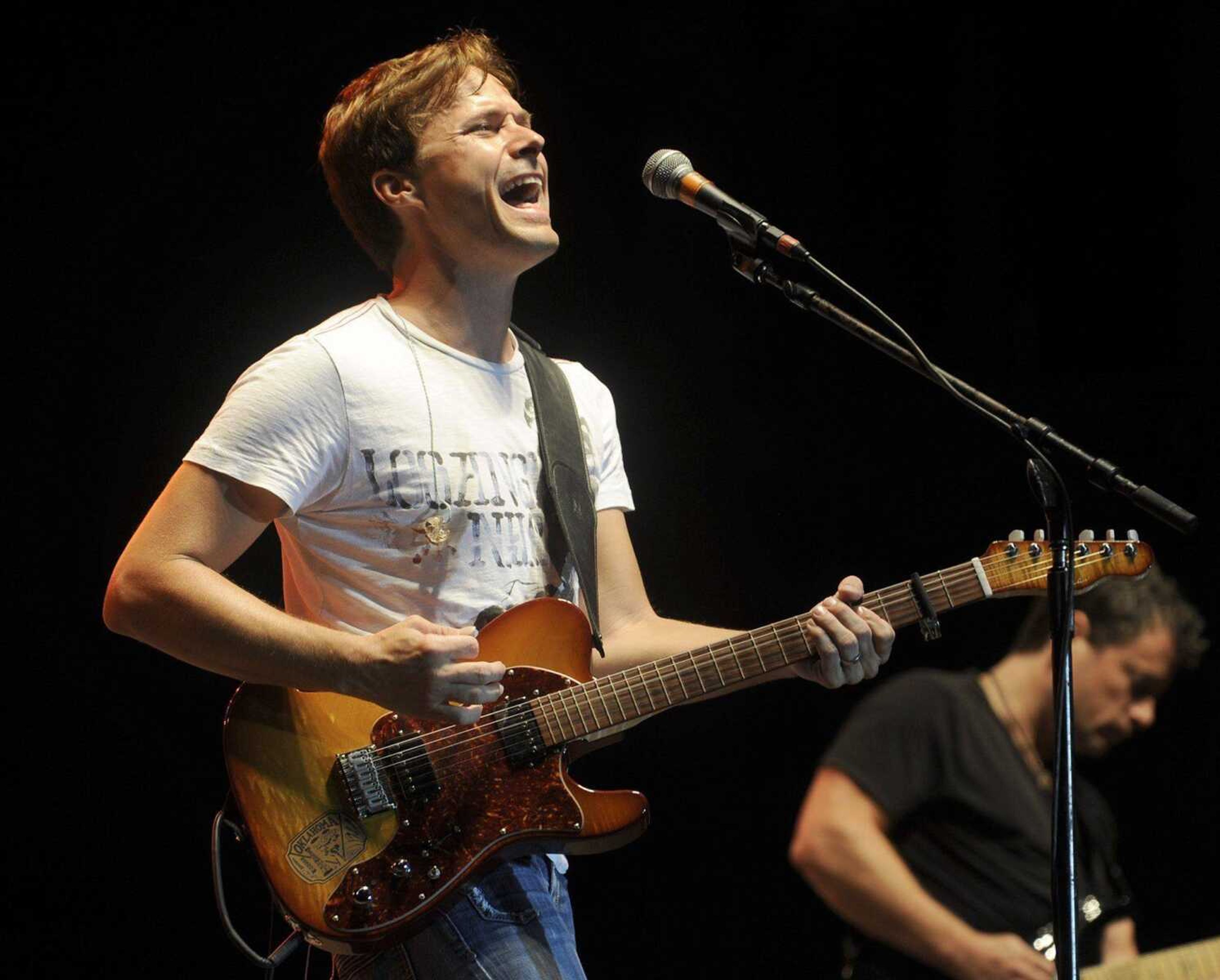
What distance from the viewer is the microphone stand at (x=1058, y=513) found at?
171 cm

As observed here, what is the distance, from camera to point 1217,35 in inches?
171

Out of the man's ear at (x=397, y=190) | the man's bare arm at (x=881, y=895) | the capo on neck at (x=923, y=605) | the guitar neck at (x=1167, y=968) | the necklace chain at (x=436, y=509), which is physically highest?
the man's ear at (x=397, y=190)

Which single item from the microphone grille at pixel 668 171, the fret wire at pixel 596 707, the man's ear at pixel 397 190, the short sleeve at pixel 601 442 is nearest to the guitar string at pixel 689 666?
the fret wire at pixel 596 707

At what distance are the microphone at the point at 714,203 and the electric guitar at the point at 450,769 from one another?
73 centimetres

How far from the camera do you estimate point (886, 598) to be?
2.50m

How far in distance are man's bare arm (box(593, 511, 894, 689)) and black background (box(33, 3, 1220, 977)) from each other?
1.21 metres

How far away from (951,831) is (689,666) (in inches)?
35.4

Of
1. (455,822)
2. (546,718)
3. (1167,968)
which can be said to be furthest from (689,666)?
(1167,968)

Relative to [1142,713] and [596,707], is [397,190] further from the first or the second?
[1142,713]

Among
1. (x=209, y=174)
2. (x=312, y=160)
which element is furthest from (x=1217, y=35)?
(x=209, y=174)

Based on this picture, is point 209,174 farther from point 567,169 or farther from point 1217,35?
point 1217,35

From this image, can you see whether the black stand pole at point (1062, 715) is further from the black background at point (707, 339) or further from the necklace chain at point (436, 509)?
the black background at point (707, 339)

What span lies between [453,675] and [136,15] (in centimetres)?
235

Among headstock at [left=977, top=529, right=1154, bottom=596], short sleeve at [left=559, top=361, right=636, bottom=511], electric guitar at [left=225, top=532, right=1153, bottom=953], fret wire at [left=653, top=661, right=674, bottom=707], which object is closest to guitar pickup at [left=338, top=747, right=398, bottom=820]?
electric guitar at [left=225, top=532, right=1153, bottom=953]
